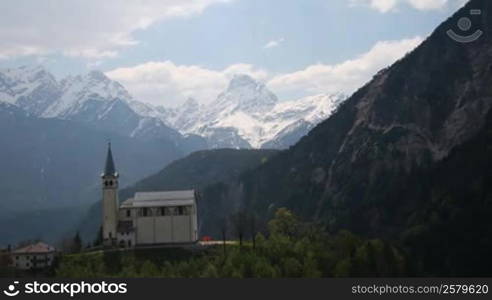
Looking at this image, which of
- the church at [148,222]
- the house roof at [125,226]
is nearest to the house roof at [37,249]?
the church at [148,222]

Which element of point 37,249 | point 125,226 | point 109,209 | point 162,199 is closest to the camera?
point 37,249

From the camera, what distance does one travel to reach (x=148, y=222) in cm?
15438

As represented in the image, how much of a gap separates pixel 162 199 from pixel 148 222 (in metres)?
6.03

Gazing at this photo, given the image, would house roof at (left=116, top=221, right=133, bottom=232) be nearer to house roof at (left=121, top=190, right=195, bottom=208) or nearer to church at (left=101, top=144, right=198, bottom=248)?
church at (left=101, top=144, right=198, bottom=248)

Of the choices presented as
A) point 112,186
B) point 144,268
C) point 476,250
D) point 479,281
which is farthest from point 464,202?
point 479,281

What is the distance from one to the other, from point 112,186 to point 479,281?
111502mm

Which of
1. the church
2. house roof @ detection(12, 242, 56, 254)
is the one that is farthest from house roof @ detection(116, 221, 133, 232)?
house roof @ detection(12, 242, 56, 254)

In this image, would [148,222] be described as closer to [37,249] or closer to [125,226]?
[125,226]

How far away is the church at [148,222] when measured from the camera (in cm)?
15300

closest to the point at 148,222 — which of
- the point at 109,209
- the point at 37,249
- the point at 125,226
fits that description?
the point at 125,226

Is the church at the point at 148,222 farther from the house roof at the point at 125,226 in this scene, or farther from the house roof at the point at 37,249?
the house roof at the point at 37,249

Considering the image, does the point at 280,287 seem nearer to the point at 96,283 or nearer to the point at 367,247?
the point at 96,283

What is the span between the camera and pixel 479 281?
56094mm

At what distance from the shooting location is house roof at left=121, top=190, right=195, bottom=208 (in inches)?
6147
